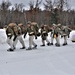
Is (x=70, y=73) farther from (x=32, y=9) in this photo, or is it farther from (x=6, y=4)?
(x=6, y=4)

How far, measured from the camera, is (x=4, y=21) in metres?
52.0

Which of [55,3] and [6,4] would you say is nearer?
[55,3]

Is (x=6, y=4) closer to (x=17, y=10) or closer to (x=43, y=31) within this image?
(x=17, y=10)

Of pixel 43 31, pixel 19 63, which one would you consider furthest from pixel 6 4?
pixel 19 63

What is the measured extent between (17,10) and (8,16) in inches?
125

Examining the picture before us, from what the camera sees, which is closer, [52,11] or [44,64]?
[44,64]

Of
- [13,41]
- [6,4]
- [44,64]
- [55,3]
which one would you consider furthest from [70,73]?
[6,4]

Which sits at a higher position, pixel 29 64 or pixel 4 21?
pixel 29 64

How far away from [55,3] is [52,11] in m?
2.49

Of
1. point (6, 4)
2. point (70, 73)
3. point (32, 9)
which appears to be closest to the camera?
point (70, 73)

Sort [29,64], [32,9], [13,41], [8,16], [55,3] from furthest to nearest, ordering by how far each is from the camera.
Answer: [8,16] < [32,9] < [55,3] < [13,41] < [29,64]

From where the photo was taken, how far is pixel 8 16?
55.7m

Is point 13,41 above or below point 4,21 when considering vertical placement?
above

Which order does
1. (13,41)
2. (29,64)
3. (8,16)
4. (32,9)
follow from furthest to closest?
(8,16), (32,9), (13,41), (29,64)
